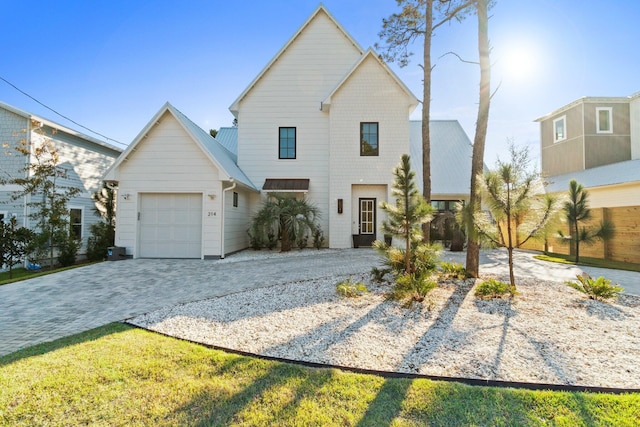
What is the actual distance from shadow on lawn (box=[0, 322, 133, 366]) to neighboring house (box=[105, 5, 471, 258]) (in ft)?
21.7

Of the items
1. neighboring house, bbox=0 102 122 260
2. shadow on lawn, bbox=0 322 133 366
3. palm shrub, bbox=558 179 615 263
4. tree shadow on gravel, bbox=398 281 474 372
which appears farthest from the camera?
neighboring house, bbox=0 102 122 260

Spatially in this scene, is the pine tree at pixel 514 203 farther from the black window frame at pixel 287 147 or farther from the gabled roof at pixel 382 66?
the black window frame at pixel 287 147

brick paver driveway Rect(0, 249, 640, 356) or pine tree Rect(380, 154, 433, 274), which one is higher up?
pine tree Rect(380, 154, 433, 274)

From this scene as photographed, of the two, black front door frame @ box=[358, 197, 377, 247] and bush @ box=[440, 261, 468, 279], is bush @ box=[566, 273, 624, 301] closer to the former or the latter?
bush @ box=[440, 261, 468, 279]

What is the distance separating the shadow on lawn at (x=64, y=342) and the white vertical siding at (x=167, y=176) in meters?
6.64

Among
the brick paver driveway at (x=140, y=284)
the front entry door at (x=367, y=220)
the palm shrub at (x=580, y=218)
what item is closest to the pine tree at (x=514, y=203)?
the brick paver driveway at (x=140, y=284)

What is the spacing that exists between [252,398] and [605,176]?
676 inches

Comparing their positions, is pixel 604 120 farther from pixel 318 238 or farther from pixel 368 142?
pixel 318 238

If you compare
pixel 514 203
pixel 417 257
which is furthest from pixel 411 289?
pixel 514 203

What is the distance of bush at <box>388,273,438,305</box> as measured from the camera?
5.61 metres

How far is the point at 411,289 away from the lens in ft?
→ 18.5

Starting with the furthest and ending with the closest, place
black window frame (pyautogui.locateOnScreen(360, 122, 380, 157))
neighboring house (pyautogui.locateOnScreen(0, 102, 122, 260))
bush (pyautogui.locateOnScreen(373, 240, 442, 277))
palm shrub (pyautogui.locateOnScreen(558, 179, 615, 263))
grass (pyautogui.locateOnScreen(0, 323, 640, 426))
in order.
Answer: black window frame (pyautogui.locateOnScreen(360, 122, 380, 157))
neighboring house (pyautogui.locateOnScreen(0, 102, 122, 260))
palm shrub (pyautogui.locateOnScreen(558, 179, 615, 263))
bush (pyautogui.locateOnScreen(373, 240, 442, 277))
grass (pyautogui.locateOnScreen(0, 323, 640, 426))

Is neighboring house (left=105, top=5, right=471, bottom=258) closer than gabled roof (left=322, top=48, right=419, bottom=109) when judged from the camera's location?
Yes

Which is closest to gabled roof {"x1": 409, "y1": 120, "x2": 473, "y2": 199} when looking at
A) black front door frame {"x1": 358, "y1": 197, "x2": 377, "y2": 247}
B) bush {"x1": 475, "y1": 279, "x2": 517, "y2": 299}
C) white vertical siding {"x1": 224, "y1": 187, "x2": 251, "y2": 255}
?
black front door frame {"x1": 358, "y1": 197, "x2": 377, "y2": 247}
